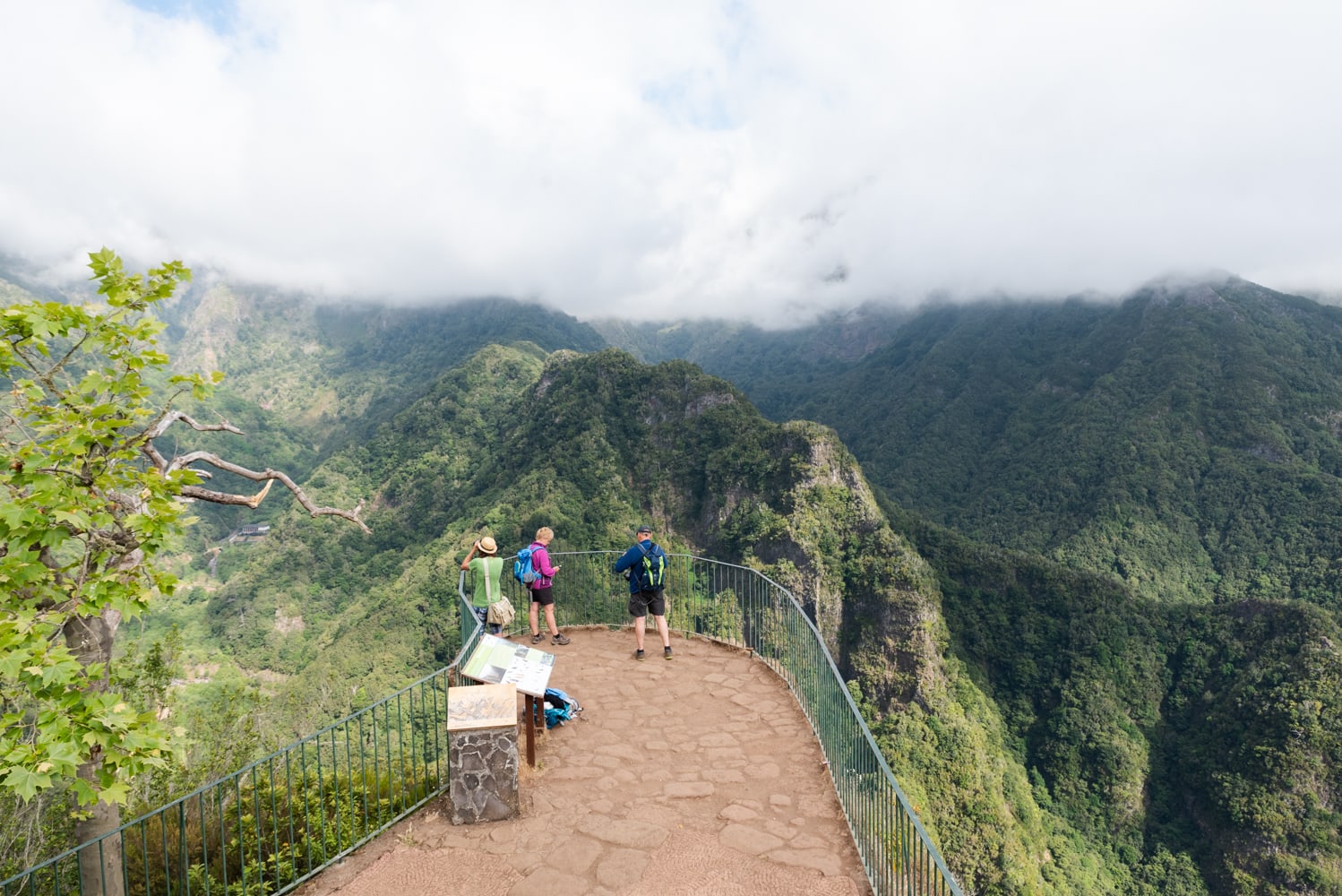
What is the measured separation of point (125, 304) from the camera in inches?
186

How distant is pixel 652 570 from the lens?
31.2ft

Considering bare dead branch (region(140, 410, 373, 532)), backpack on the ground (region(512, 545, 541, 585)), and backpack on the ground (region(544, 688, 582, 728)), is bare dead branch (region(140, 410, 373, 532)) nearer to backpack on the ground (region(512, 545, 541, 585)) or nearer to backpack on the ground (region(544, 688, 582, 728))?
backpack on the ground (region(544, 688, 582, 728))

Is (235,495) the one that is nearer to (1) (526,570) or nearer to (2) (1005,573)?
(1) (526,570)

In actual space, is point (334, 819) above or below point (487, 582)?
below

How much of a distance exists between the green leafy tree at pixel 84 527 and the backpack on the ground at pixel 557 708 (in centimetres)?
385

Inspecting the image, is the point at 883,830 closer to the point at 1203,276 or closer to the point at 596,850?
the point at 596,850

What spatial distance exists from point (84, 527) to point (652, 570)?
6498mm

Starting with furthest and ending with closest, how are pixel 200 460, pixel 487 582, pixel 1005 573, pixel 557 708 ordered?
pixel 1005 573 → pixel 487 582 → pixel 557 708 → pixel 200 460

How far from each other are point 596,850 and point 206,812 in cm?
464

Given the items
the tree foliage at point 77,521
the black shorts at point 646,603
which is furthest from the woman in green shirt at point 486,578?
the tree foliage at point 77,521

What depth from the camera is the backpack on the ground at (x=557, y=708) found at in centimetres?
794

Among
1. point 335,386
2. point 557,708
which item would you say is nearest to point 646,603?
point 557,708

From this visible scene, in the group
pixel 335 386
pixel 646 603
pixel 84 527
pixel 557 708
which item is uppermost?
pixel 335 386

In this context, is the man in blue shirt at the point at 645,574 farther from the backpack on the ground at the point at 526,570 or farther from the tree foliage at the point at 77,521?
the tree foliage at the point at 77,521
